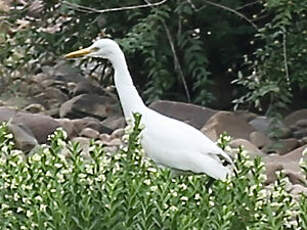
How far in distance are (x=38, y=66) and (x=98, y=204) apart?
6.69m

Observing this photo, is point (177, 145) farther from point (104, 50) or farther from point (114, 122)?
point (114, 122)

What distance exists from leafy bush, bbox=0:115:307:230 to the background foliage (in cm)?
413

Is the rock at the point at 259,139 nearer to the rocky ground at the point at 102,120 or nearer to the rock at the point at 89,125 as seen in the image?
the rocky ground at the point at 102,120

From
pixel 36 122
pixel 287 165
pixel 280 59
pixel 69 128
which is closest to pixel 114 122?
pixel 69 128

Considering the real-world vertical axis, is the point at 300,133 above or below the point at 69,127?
below

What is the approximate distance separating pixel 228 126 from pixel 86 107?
53.0 inches

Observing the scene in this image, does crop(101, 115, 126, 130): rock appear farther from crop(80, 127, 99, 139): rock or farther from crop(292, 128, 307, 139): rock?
crop(292, 128, 307, 139): rock

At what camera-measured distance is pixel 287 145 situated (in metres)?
8.07

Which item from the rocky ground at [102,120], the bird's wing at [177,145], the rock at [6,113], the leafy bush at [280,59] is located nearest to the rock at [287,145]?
the rocky ground at [102,120]

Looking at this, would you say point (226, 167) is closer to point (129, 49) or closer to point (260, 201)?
point (260, 201)

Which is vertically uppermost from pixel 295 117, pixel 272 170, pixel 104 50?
pixel 104 50

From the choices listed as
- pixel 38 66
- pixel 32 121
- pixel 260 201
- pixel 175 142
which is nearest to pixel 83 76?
pixel 38 66

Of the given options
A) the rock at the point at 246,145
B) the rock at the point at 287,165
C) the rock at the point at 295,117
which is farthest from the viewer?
the rock at the point at 295,117

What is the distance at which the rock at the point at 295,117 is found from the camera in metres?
8.81
